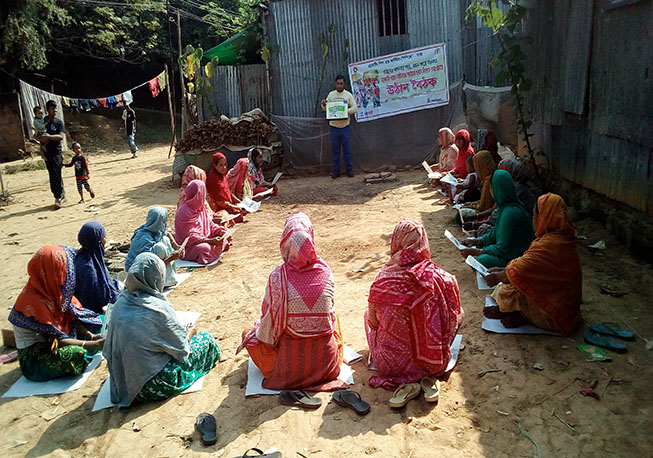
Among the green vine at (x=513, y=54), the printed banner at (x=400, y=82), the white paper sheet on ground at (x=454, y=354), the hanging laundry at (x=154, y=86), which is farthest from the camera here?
the hanging laundry at (x=154, y=86)

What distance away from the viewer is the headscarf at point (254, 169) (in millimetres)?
10641

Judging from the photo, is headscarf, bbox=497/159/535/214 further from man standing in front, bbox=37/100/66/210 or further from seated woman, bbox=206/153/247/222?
man standing in front, bbox=37/100/66/210

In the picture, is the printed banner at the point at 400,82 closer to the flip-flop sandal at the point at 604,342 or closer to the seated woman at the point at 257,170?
the seated woman at the point at 257,170

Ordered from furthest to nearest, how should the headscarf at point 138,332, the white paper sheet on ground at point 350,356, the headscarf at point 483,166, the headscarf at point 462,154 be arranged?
the headscarf at point 462,154 → the headscarf at point 483,166 → the white paper sheet on ground at point 350,356 → the headscarf at point 138,332

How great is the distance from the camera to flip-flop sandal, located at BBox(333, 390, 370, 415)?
11.4 feet

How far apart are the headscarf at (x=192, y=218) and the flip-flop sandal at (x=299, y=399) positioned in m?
3.58

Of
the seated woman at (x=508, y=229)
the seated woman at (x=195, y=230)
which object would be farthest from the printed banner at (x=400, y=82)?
the seated woman at (x=508, y=229)

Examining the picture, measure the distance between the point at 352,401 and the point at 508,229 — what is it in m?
2.43

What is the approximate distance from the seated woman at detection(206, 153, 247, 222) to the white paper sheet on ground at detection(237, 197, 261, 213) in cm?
30

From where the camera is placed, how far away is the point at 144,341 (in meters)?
3.75

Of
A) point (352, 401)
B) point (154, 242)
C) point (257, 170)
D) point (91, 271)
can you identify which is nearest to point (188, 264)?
point (154, 242)

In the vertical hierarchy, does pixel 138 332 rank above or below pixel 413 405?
above

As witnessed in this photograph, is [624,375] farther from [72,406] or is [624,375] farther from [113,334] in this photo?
[72,406]

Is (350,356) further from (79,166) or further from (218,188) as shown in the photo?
(79,166)
